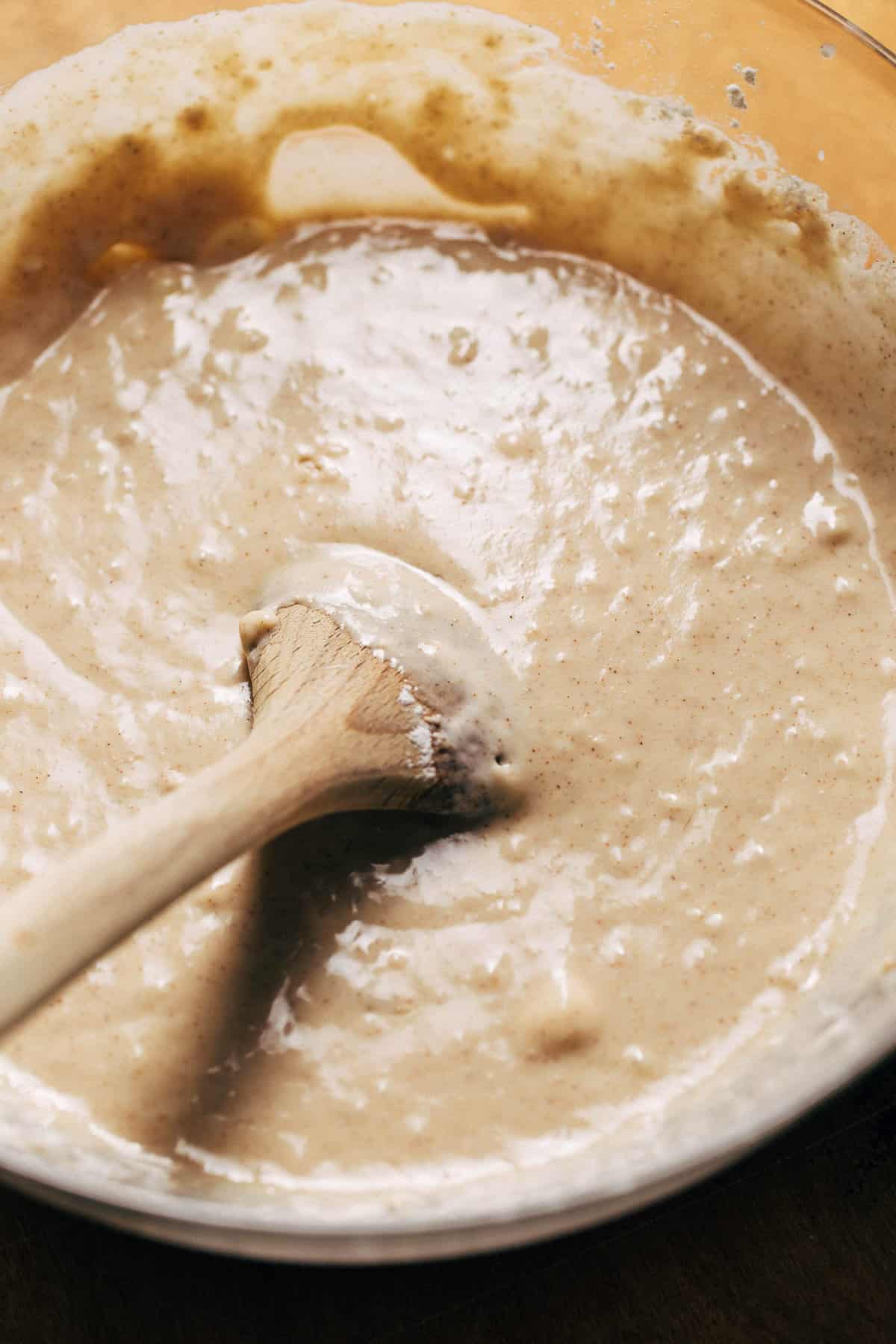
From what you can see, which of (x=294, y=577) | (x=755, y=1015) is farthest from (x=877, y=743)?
(x=294, y=577)

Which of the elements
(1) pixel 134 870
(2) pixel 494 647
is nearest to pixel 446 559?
(2) pixel 494 647

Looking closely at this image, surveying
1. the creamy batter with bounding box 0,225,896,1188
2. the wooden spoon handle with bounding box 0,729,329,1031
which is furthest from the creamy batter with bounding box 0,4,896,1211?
the wooden spoon handle with bounding box 0,729,329,1031

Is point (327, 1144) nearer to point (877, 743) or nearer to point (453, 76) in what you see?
point (877, 743)

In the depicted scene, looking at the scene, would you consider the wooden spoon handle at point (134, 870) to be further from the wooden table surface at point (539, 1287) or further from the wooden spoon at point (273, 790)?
the wooden table surface at point (539, 1287)

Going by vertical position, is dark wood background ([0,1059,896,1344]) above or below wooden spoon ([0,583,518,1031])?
below

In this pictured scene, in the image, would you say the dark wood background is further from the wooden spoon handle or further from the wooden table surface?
the wooden spoon handle

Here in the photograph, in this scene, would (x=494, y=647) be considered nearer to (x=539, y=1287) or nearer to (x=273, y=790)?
(x=273, y=790)

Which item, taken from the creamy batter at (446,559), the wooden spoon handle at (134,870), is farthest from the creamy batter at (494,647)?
the wooden spoon handle at (134,870)
